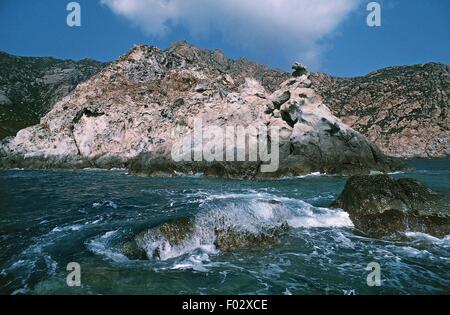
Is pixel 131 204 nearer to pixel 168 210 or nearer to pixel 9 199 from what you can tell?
pixel 168 210

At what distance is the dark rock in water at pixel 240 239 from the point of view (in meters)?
16.7

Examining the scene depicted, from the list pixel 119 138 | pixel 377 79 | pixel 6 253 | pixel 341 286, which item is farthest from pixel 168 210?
pixel 377 79

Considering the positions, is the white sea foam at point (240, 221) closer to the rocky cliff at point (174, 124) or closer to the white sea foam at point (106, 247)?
the white sea foam at point (106, 247)

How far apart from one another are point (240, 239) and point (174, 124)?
61.0 metres

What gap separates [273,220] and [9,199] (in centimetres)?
2507

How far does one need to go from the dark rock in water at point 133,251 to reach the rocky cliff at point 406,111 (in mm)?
164335

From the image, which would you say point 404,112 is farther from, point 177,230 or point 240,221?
point 177,230

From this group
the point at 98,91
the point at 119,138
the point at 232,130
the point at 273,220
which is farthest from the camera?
the point at 98,91

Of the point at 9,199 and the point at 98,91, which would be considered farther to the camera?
the point at 98,91

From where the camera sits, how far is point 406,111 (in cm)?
16838

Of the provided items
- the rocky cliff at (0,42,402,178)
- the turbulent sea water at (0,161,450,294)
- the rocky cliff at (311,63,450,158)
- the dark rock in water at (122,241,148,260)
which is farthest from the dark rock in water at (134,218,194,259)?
the rocky cliff at (311,63,450,158)

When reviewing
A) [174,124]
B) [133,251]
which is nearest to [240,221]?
[133,251]
